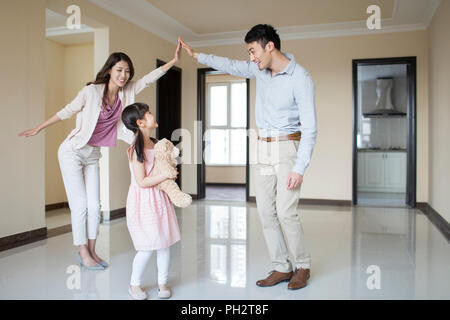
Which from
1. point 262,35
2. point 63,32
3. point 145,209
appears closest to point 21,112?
point 145,209

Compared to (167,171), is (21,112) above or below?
above

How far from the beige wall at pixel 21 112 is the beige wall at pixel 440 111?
13.8 feet

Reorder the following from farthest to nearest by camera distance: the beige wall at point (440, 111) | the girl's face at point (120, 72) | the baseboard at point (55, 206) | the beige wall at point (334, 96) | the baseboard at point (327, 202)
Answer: the baseboard at point (327, 202) → the beige wall at point (334, 96) → the baseboard at point (55, 206) → the beige wall at point (440, 111) → the girl's face at point (120, 72)

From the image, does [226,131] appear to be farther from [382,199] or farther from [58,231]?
[58,231]

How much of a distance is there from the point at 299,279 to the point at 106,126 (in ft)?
5.42

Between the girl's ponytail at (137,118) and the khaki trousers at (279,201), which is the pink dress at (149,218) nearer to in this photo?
the girl's ponytail at (137,118)

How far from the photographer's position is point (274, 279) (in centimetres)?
243

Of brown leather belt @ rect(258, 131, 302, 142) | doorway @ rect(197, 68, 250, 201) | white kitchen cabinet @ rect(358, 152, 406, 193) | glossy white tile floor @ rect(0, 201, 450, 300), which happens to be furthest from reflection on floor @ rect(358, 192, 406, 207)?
brown leather belt @ rect(258, 131, 302, 142)

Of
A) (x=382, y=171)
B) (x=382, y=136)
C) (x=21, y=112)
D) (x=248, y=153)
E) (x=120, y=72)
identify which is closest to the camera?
(x=120, y=72)

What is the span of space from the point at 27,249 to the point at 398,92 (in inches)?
310

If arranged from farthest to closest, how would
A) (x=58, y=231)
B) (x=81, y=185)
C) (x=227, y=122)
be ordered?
→ 1. (x=227, y=122)
2. (x=58, y=231)
3. (x=81, y=185)

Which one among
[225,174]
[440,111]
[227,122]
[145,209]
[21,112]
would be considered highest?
[227,122]

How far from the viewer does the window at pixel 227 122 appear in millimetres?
9555

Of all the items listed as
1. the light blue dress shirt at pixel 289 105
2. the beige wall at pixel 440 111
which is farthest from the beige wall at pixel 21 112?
the beige wall at pixel 440 111
